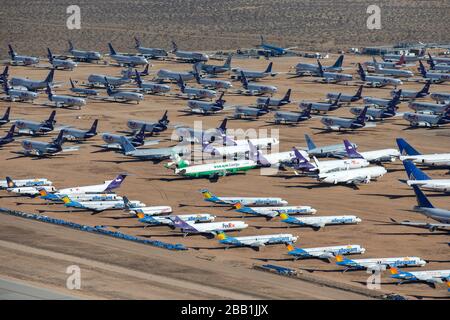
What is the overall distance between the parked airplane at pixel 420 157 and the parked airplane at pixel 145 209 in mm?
36012

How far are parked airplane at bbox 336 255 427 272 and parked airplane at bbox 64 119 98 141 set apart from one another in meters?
69.3

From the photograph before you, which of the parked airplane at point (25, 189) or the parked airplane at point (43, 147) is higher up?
the parked airplane at point (43, 147)

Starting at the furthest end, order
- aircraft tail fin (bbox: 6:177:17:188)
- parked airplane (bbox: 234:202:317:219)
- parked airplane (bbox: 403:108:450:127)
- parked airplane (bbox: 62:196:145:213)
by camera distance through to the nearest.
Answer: parked airplane (bbox: 403:108:450:127), aircraft tail fin (bbox: 6:177:17:188), parked airplane (bbox: 62:196:145:213), parked airplane (bbox: 234:202:317:219)

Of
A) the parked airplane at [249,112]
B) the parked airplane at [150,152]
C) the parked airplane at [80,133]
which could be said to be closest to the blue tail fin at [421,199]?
the parked airplane at [150,152]

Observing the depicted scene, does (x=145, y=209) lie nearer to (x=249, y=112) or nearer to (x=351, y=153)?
(x=351, y=153)

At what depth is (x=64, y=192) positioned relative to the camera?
451 ft

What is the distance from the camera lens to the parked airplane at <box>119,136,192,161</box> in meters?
159

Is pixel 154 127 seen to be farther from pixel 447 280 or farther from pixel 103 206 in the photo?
pixel 447 280

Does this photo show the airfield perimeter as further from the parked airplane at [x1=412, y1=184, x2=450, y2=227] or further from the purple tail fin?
the purple tail fin

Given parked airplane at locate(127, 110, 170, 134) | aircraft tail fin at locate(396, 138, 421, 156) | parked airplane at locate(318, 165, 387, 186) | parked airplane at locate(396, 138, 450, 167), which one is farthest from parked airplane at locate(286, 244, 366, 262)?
parked airplane at locate(127, 110, 170, 134)

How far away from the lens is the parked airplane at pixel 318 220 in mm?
124875

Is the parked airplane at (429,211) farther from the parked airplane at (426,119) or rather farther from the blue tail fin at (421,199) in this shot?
the parked airplane at (426,119)
